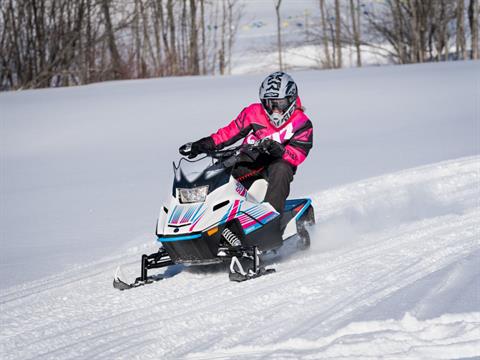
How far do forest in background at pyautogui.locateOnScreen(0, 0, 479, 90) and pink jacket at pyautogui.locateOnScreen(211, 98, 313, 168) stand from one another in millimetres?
12742

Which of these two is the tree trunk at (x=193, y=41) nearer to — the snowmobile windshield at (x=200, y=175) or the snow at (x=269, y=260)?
the snow at (x=269, y=260)

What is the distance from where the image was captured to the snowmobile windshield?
5.71 m

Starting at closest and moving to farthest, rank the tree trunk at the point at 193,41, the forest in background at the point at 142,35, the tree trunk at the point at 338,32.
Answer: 1. the forest in background at the point at 142,35
2. the tree trunk at the point at 193,41
3. the tree trunk at the point at 338,32

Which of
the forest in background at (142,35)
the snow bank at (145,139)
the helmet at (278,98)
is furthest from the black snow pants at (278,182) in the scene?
the forest in background at (142,35)

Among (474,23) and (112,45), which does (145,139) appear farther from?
(474,23)

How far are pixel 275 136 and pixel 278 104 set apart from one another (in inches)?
10.4

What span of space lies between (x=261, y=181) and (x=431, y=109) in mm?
8909

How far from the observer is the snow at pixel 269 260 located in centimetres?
424

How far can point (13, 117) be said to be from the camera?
1400 centimetres

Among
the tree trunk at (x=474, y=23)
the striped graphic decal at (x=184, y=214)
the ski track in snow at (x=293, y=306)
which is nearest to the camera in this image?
the ski track in snow at (x=293, y=306)

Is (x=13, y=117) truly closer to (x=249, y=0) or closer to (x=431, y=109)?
(x=431, y=109)

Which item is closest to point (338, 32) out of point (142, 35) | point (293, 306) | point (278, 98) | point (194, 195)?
point (142, 35)

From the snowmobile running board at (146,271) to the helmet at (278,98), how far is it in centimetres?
140

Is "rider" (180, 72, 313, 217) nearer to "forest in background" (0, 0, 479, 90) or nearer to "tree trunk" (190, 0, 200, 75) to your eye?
"forest in background" (0, 0, 479, 90)
